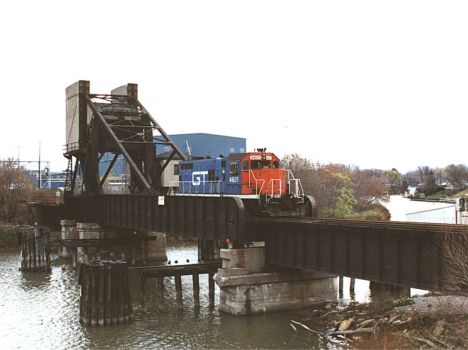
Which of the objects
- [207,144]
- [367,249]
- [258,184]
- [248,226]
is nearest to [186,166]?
[258,184]

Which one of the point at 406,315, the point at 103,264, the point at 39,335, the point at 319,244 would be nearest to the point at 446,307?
the point at 406,315

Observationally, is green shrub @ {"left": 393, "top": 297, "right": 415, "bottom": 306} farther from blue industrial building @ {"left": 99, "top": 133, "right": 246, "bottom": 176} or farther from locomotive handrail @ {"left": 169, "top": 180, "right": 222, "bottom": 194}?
blue industrial building @ {"left": 99, "top": 133, "right": 246, "bottom": 176}

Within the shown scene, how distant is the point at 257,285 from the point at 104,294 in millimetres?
7772

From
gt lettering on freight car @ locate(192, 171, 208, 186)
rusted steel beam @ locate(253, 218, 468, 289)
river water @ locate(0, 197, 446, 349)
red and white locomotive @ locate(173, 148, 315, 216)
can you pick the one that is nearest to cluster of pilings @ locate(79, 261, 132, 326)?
river water @ locate(0, 197, 446, 349)

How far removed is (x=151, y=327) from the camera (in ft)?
83.1

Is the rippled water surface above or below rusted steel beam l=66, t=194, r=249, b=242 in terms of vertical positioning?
below

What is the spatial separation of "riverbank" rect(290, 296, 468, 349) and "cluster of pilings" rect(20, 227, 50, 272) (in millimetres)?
26329

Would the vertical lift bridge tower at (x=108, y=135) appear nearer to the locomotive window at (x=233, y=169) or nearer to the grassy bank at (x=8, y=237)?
the locomotive window at (x=233, y=169)

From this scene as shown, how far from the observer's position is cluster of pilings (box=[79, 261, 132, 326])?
82.5 ft

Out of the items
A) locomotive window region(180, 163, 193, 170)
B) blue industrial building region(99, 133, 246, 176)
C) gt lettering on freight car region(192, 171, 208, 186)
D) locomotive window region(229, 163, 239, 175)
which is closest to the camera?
locomotive window region(229, 163, 239, 175)

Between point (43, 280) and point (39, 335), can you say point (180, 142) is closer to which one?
point (43, 280)

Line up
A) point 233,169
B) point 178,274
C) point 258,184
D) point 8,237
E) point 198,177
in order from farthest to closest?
1. point 8,237
2. point 198,177
3. point 233,169
4. point 258,184
5. point 178,274

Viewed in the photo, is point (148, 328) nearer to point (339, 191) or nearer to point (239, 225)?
point (239, 225)

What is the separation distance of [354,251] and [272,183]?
8912 mm
